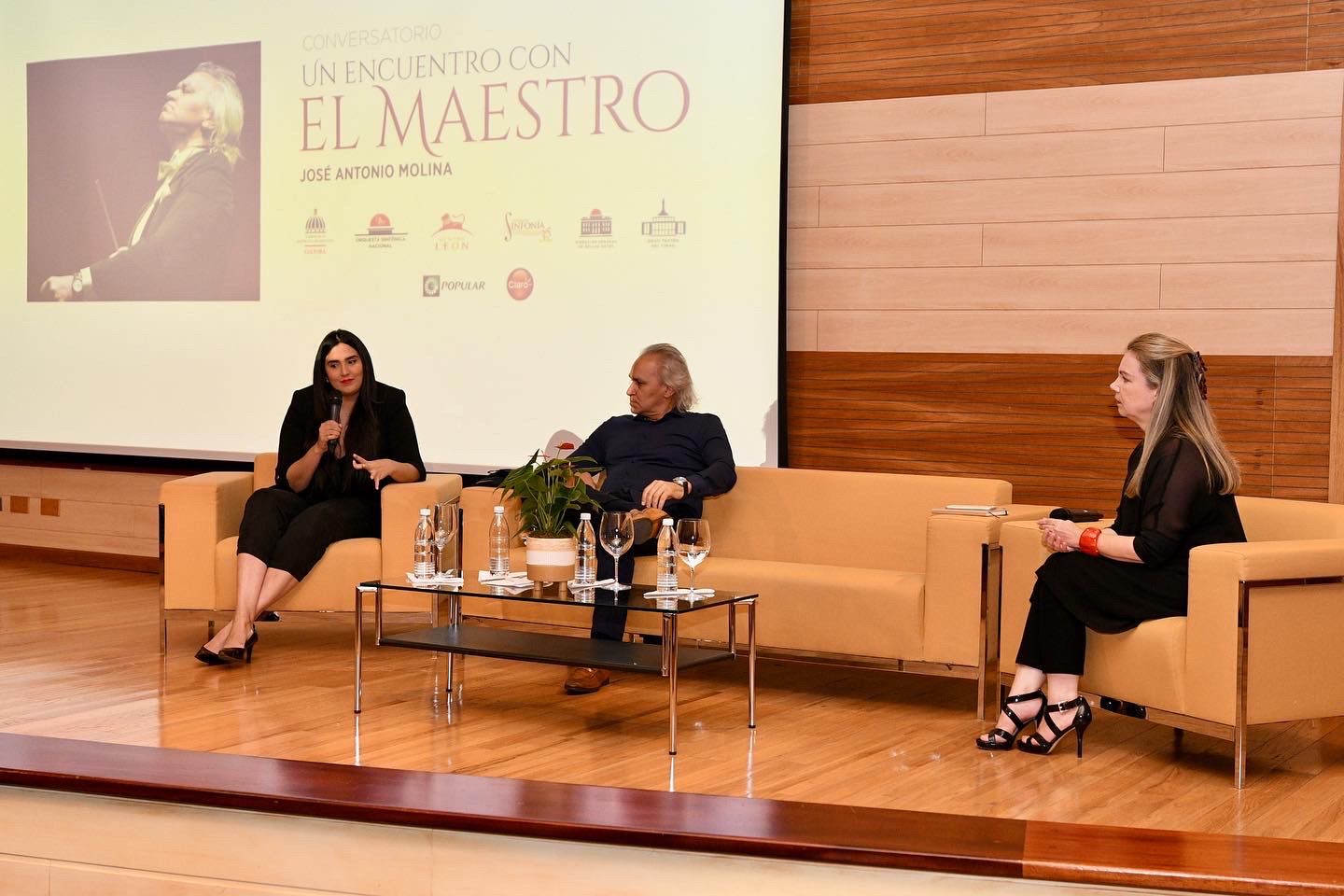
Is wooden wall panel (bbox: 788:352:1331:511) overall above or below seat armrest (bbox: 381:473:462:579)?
above

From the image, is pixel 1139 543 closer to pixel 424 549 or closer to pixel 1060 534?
pixel 1060 534

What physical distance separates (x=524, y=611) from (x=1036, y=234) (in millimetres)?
2430

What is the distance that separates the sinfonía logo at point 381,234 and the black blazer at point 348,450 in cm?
154

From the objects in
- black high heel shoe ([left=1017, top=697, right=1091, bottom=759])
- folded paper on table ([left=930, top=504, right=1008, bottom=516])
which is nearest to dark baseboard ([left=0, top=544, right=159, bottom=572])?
folded paper on table ([left=930, top=504, right=1008, bottom=516])

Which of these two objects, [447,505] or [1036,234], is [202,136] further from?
[1036,234]

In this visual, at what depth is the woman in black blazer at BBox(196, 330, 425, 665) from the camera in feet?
17.1

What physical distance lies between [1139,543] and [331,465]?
2874 millimetres

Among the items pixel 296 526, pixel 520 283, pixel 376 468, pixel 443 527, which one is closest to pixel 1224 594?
pixel 443 527

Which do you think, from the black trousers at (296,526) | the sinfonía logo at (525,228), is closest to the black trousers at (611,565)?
the black trousers at (296,526)

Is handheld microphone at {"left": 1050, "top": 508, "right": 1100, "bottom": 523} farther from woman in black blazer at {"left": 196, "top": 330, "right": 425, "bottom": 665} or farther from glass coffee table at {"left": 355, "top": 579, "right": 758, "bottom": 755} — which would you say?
woman in black blazer at {"left": 196, "top": 330, "right": 425, "bottom": 665}

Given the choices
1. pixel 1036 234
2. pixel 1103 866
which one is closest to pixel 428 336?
pixel 1036 234

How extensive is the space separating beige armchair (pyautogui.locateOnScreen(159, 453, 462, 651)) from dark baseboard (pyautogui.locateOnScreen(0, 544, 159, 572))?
211 cm

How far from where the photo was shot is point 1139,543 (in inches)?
156

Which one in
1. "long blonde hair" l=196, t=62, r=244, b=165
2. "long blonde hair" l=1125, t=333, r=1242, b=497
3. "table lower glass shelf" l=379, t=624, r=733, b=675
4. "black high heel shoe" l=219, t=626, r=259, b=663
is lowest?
"black high heel shoe" l=219, t=626, r=259, b=663
